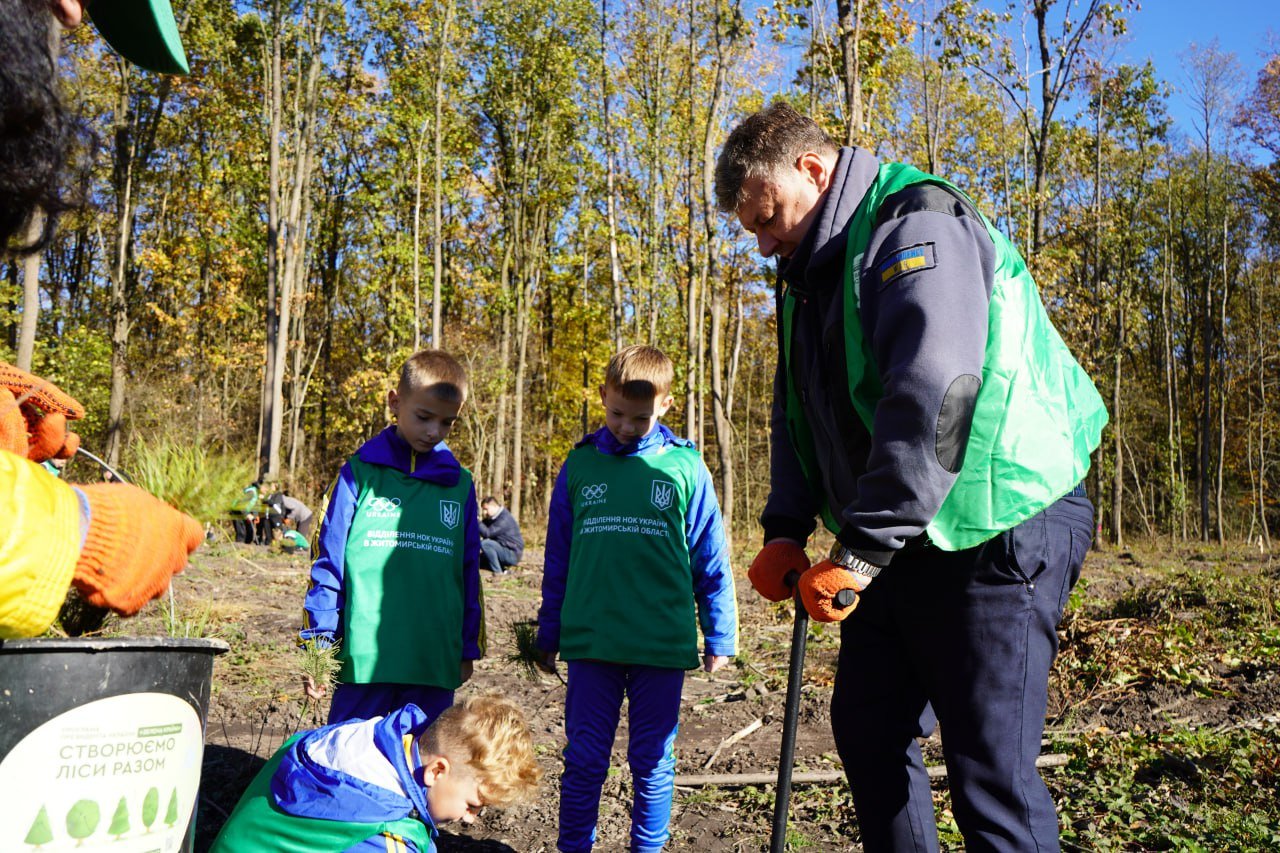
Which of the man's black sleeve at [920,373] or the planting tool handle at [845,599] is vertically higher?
the man's black sleeve at [920,373]

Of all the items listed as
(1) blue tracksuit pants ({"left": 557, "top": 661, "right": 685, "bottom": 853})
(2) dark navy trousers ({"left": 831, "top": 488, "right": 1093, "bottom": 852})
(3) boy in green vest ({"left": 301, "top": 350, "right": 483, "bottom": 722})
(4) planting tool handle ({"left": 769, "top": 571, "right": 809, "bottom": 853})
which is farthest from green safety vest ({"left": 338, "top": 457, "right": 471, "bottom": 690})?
(2) dark navy trousers ({"left": 831, "top": 488, "right": 1093, "bottom": 852})

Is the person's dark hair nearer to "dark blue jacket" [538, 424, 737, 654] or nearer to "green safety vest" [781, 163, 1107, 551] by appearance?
"green safety vest" [781, 163, 1107, 551]

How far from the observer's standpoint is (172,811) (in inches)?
77.1

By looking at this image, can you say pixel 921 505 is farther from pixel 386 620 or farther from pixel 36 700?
pixel 386 620

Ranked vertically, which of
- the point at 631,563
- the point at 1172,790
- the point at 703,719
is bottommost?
the point at 703,719

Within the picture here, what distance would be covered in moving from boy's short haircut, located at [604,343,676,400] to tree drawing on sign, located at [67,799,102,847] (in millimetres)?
2451

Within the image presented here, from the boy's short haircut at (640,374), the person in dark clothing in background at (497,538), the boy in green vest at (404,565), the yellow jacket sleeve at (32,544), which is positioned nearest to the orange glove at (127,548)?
the yellow jacket sleeve at (32,544)

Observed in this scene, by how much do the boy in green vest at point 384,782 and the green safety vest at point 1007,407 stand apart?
129 centimetres

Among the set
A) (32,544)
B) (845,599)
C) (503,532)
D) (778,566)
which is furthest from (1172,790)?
(503,532)

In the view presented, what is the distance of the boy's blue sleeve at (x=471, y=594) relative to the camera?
3840 mm

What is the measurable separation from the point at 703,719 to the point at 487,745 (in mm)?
3406

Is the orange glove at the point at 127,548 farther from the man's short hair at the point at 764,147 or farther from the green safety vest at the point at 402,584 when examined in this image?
the green safety vest at the point at 402,584

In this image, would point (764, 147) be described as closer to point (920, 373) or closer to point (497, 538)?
point (920, 373)

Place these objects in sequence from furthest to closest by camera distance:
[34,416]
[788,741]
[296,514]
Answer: [296,514]
[788,741]
[34,416]
